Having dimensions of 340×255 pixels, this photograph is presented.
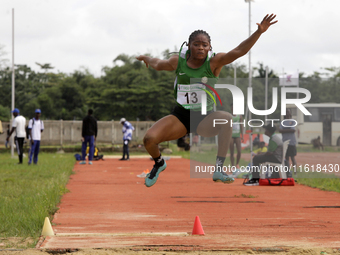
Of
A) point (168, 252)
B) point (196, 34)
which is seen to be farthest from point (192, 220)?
point (196, 34)

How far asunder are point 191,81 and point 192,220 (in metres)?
3.00

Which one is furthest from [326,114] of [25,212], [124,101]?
[124,101]

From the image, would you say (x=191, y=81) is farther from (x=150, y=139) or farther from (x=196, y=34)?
(x=150, y=139)

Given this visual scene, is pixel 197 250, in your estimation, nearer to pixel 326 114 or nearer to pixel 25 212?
pixel 25 212

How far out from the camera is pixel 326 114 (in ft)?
65.9

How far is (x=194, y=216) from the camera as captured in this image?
24.9 ft

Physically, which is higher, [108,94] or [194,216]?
[108,94]

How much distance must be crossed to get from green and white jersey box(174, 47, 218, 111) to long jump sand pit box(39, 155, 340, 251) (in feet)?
5.59

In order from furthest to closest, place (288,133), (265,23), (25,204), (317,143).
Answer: (317,143), (288,133), (25,204), (265,23)

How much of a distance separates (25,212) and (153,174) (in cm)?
304

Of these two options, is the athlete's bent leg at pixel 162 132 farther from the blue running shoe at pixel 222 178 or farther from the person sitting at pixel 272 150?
the person sitting at pixel 272 150

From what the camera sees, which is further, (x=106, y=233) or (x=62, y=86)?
(x=62, y=86)

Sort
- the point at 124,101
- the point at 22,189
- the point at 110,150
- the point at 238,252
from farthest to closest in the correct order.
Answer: the point at 124,101 < the point at 110,150 < the point at 22,189 < the point at 238,252

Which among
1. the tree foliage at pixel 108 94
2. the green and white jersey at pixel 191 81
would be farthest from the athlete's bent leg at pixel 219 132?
the tree foliage at pixel 108 94
